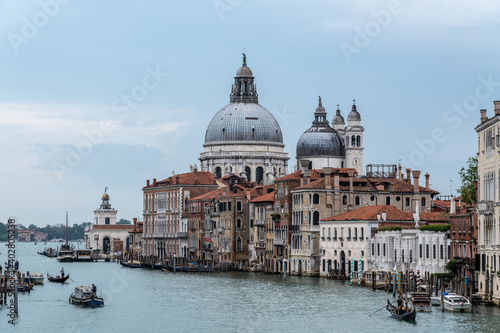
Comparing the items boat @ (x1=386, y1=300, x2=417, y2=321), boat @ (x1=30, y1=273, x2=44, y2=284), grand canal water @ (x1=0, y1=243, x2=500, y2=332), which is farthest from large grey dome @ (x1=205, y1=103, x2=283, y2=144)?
boat @ (x1=386, y1=300, x2=417, y2=321)

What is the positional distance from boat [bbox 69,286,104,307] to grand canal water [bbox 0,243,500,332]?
599mm

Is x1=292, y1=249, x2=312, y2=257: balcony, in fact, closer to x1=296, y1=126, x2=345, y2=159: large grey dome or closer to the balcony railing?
the balcony railing

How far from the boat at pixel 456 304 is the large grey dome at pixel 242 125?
8819 centimetres

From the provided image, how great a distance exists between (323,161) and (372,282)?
199ft

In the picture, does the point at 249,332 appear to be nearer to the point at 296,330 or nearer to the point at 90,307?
the point at 296,330

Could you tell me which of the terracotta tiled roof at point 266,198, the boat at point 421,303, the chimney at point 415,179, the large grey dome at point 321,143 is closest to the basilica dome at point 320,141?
the large grey dome at point 321,143

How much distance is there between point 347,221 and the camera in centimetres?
8525

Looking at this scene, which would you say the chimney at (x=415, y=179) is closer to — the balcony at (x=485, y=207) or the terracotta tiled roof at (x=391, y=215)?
the terracotta tiled roof at (x=391, y=215)

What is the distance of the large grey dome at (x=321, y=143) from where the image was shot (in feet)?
448

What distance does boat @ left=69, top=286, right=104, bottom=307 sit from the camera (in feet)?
212

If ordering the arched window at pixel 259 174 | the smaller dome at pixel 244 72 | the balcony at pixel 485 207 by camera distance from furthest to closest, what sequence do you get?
the smaller dome at pixel 244 72, the arched window at pixel 259 174, the balcony at pixel 485 207

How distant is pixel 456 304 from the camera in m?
57.4

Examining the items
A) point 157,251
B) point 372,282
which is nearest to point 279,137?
point 157,251

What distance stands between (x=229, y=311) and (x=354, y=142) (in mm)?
78739
